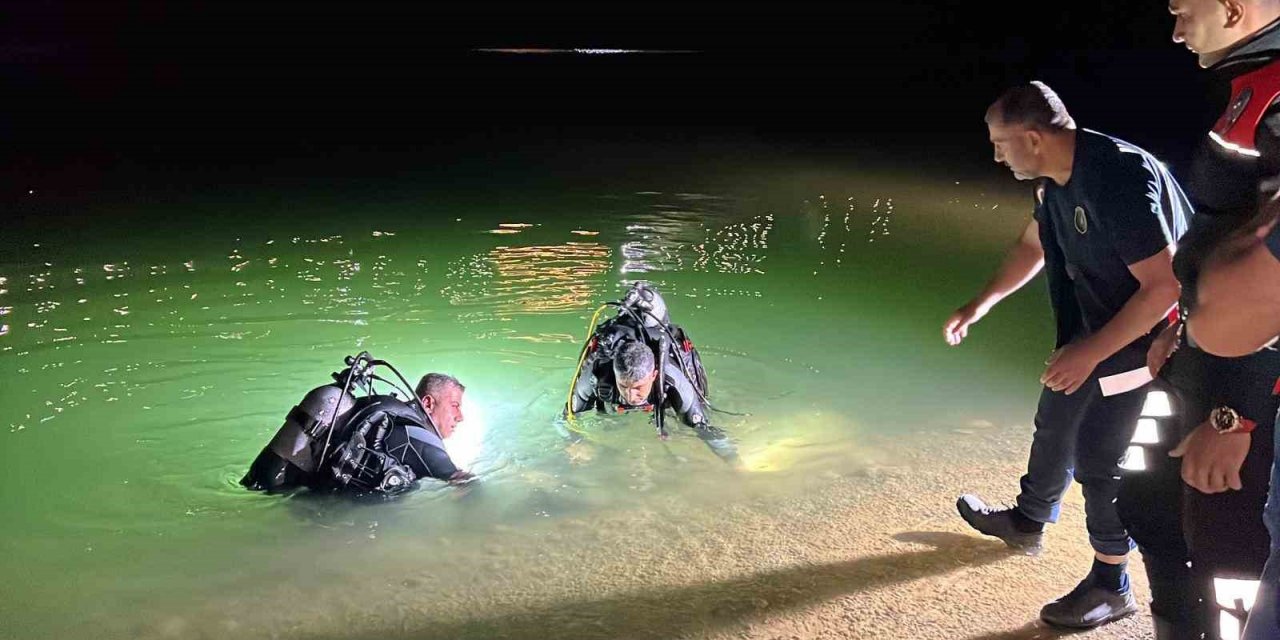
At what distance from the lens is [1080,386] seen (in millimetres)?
3195

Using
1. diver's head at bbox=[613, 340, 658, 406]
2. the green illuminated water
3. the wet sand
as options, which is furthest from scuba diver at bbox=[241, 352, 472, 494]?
diver's head at bbox=[613, 340, 658, 406]

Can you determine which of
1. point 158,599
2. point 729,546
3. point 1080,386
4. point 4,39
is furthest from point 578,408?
A: point 4,39

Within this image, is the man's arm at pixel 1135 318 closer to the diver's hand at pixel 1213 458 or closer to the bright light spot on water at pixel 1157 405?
the bright light spot on water at pixel 1157 405

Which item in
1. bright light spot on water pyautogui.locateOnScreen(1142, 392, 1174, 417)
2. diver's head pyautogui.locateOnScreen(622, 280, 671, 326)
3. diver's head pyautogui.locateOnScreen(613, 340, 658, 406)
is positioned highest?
bright light spot on water pyautogui.locateOnScreen(1142, 392, 1174, 417)

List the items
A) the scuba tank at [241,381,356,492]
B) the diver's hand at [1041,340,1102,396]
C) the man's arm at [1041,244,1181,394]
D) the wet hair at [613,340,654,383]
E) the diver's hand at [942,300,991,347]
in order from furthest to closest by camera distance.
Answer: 1. the wet hair at [613,340,654,383]
2. the scuba tank at [241,381,356,492]
3. the diver's hand at [942,300,991,347]
4. the diver's hand at [1041,340,1102,396]
5. the man's arm at [1041,244,1181,394]

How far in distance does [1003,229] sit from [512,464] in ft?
22.0

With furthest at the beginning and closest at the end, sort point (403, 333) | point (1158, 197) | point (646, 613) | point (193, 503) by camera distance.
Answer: point (403, 333) → point (193, 503) → point (646, 613) → point (1158, 197)

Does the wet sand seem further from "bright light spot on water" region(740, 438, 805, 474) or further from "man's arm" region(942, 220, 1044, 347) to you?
"man's arm" region(942, 220, 1044, 347)

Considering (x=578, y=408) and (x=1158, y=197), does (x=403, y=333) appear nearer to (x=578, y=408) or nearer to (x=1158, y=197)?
(x=578, y=408)

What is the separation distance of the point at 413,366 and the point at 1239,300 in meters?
5.22

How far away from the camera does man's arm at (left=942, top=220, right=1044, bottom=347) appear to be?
3.65 meters

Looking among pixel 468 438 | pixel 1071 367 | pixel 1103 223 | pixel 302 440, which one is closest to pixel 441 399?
pixel 468 438

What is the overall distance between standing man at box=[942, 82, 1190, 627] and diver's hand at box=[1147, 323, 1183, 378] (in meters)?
0.51

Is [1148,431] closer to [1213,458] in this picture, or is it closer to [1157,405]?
[1157,405]
